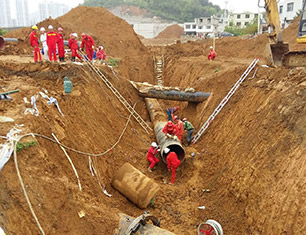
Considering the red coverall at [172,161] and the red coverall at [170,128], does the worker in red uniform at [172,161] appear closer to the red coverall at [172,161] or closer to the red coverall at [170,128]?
the red coverall at [172,161]

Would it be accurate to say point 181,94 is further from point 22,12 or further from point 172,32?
point 22,12

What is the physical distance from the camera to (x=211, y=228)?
6.08 meters

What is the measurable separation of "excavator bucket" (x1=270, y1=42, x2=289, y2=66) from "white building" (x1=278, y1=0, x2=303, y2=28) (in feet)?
87.3

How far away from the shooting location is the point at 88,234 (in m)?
5.22

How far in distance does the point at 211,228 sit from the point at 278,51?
10.6 meters

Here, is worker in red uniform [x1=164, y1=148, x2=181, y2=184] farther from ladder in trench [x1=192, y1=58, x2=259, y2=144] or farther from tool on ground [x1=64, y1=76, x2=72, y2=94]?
tool on ground [x1=64, y1=76, x2=72, y2=94]

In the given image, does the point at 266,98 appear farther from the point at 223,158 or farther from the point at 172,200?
the point at 172,200

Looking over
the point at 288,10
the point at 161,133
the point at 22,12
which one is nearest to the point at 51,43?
the point at 161,133

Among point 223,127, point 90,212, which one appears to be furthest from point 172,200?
point 223,127

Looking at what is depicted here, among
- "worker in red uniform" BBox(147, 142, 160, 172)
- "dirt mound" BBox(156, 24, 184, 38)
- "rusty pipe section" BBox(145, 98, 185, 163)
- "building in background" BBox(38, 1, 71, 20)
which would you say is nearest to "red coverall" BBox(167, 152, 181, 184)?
"rusty pipe section" BBox(145, 98, 185, 163)

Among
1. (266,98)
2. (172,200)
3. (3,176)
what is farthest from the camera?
(266,98)

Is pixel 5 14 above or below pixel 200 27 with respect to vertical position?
above

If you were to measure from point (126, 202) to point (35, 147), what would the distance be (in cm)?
303

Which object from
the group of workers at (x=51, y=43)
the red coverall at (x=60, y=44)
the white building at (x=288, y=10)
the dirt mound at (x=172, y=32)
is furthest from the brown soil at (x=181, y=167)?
the dirt mound at (x=172, y=32)
